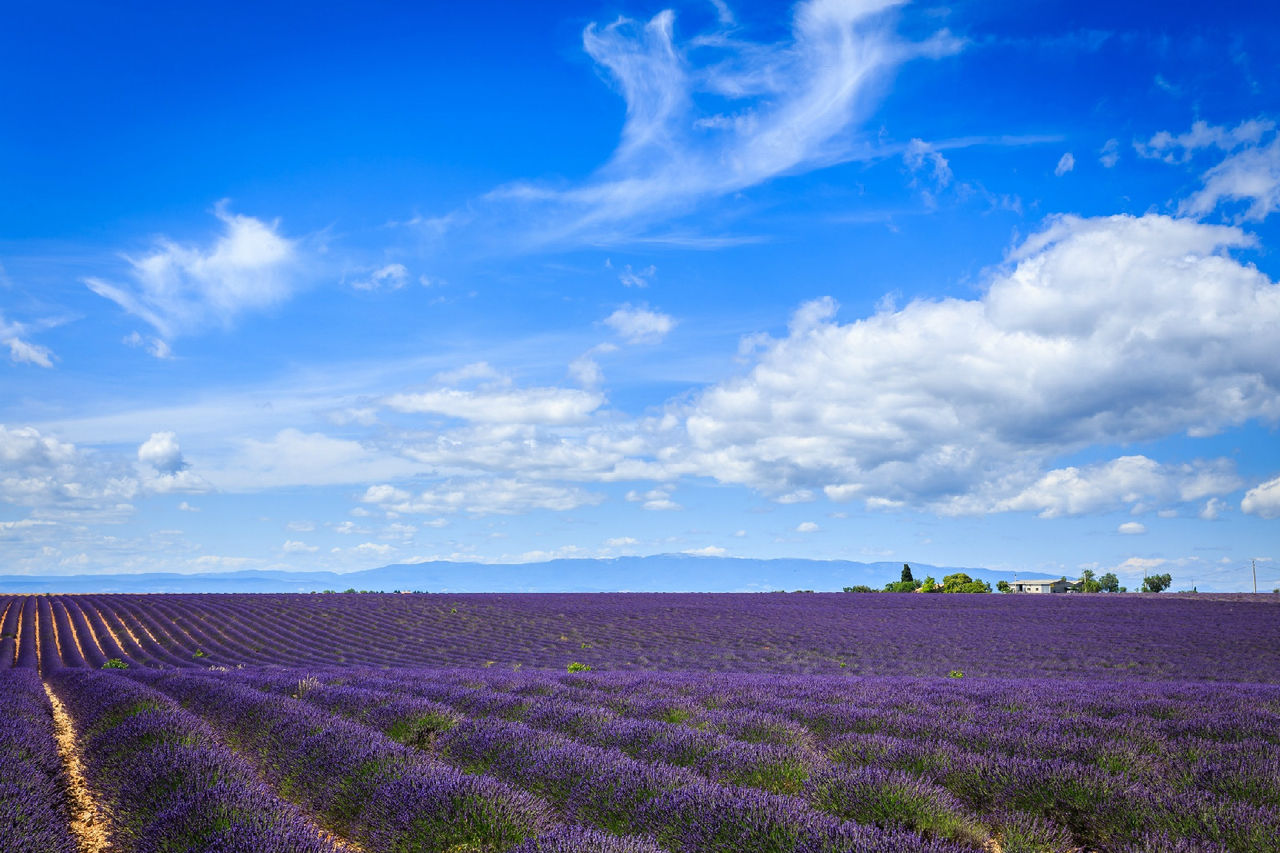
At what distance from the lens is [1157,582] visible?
67750 millimetres

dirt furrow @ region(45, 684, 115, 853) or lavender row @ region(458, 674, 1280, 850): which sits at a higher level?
lavender row @ region(458, 674, 1280, 850)

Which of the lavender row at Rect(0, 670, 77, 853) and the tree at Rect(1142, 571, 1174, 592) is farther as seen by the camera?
the tree at Rect(1142, 571, 1174, 592)

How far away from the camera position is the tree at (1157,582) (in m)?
67.6

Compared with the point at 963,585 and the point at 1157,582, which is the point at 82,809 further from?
the point at 1157,582

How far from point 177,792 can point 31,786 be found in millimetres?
1241

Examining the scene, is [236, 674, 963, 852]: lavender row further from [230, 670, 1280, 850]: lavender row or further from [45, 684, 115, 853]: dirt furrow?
[45, 684, 115, 853]: dirt furrow

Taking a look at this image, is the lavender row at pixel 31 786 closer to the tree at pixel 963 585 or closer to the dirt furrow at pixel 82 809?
the dirt furrow at pixel 82 809

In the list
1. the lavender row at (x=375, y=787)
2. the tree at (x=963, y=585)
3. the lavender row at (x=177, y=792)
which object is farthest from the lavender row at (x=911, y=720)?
the tree at (x=963, y=585)

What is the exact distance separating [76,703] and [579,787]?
8348 mm

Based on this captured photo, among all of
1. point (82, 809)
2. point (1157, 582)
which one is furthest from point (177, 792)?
point (1157, 582)

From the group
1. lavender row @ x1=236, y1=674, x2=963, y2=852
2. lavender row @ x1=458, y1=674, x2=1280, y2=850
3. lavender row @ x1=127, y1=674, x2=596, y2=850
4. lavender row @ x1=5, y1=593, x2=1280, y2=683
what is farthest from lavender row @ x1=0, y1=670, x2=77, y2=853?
lavender row @ x1=5, y1=593, x2=1280, y2=683

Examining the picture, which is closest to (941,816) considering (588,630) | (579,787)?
(579,787)

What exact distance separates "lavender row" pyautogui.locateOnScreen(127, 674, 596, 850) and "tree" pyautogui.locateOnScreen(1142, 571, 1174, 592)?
7976 centimetres

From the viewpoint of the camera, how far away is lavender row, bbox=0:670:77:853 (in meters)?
3.49
